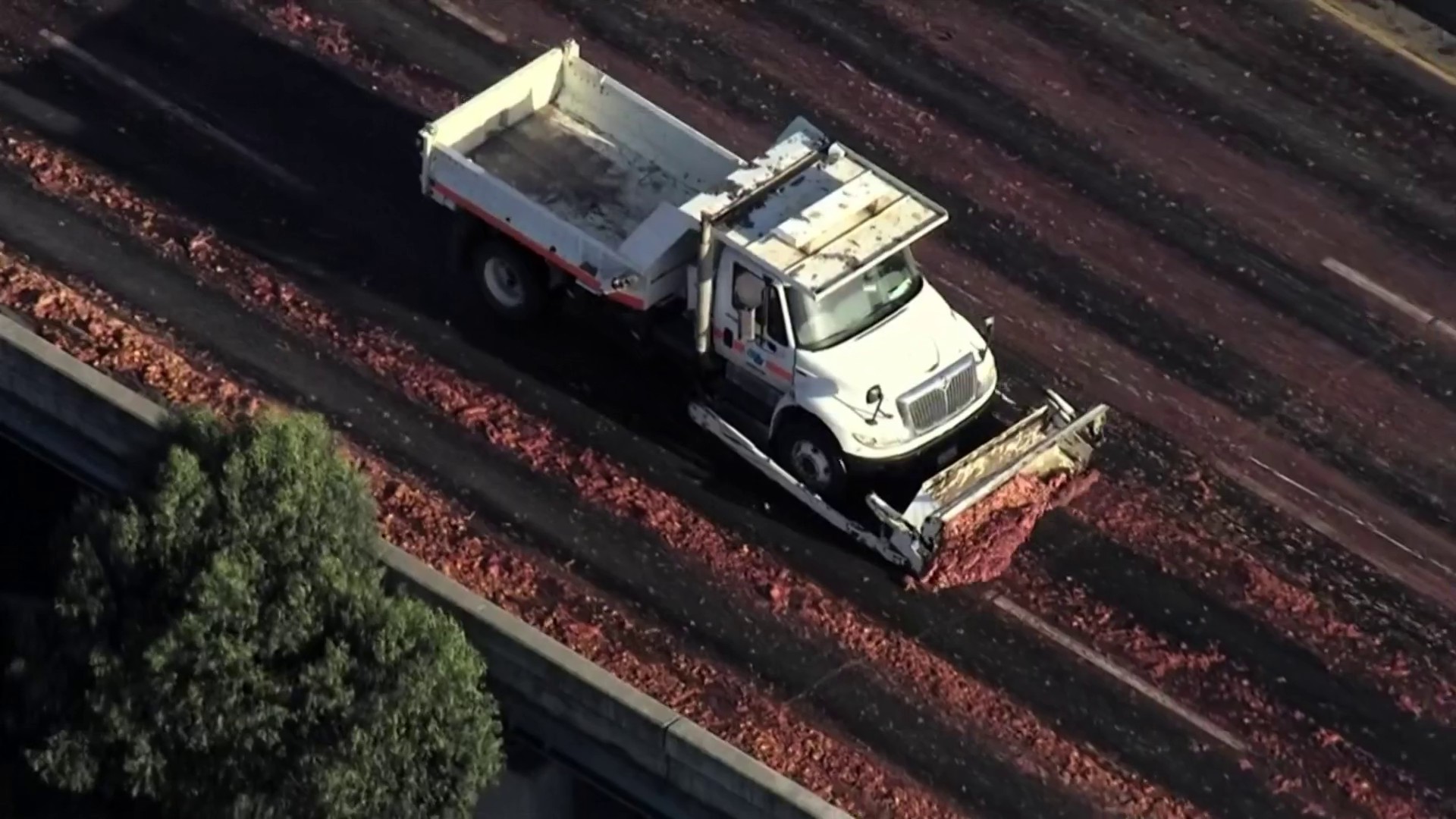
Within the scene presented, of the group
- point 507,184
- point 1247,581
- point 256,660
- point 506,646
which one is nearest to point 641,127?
point 507,184

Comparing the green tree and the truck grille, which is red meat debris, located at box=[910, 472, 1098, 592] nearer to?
the truck grille

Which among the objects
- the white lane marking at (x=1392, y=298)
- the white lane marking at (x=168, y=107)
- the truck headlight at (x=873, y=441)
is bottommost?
the white lane marking at (x=168, y=107)

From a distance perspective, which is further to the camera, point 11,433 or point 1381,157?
point 1381,157

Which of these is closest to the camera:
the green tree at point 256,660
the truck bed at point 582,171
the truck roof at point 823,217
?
the green tree at point 256,660

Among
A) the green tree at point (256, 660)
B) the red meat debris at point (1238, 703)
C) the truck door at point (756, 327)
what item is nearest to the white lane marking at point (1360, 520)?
the red meat debris at point (1238, 703)

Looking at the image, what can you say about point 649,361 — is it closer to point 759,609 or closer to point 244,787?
point 759,609

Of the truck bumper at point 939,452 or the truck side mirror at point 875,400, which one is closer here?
the truck side mirror at point 875,400

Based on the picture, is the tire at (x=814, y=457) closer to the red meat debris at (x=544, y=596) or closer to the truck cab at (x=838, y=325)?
the truck cab at (x=838, y=325)

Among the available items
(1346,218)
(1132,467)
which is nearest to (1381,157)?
(1346,218)
